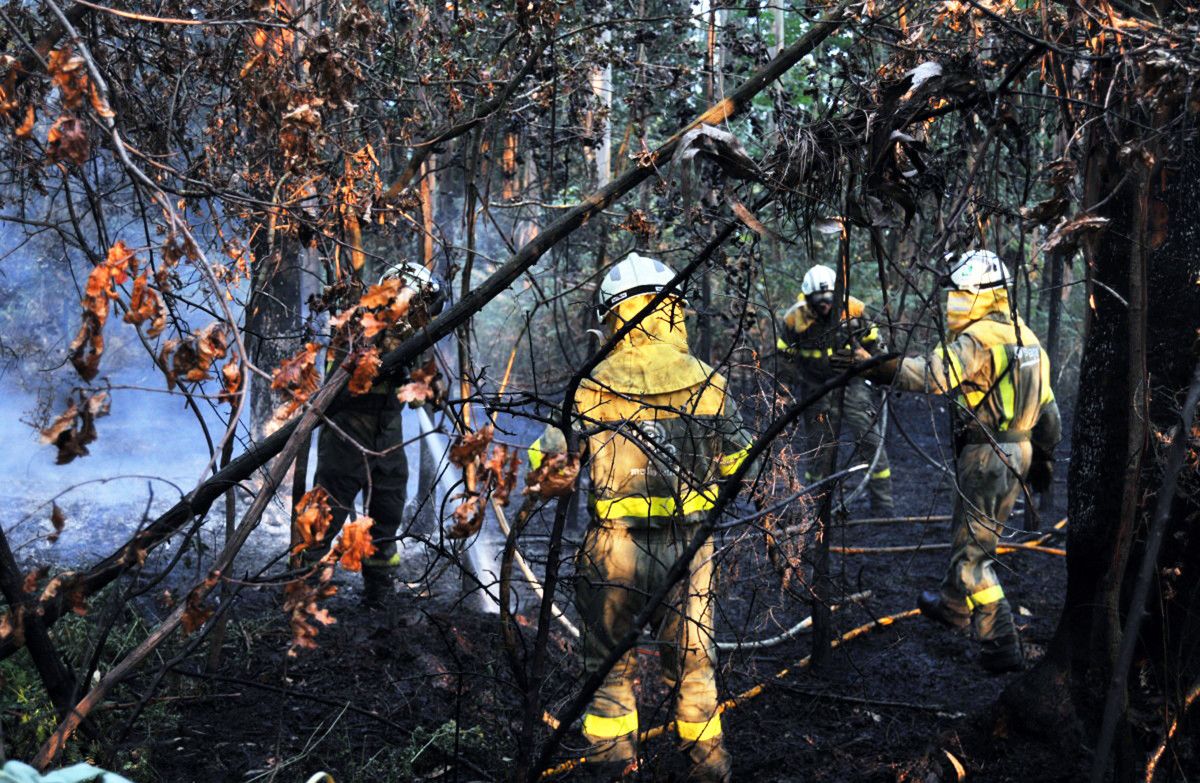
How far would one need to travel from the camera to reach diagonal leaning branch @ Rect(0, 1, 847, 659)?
310cm

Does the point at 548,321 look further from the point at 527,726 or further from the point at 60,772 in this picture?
the point at 60,772

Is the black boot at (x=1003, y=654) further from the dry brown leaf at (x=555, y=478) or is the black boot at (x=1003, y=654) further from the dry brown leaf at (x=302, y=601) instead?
the dry brown leaf at (x=302, y=601)

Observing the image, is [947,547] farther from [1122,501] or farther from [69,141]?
[69,141]

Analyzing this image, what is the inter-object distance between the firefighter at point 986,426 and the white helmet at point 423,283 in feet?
8.15

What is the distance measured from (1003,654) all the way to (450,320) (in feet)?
14.0

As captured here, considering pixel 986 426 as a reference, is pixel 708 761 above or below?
below

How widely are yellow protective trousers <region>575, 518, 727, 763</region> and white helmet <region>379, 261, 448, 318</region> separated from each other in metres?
1.22

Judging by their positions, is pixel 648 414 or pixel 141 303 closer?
pixel 141 303

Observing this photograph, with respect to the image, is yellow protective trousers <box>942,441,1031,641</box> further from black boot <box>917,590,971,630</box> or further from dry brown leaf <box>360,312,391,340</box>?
dry brown leaf <box>360,312,391,340</box>

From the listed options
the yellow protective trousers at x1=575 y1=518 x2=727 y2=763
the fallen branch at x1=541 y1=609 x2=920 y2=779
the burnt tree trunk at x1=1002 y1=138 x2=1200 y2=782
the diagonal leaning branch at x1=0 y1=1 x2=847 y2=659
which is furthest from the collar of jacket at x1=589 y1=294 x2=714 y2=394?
the burnt tree trunk at x1=1002 y1=138 x2=1200 y2=782

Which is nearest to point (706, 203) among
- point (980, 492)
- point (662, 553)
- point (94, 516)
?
point (662, 553)

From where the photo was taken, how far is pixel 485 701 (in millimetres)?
5188

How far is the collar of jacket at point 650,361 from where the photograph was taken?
14.7ft

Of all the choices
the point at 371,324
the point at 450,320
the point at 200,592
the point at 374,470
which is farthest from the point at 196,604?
the point at 374,470
